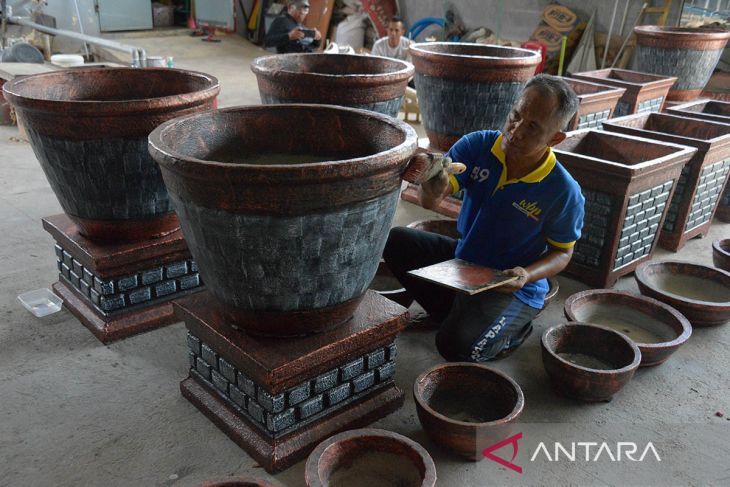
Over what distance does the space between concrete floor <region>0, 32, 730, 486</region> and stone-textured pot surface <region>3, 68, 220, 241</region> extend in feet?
1.51

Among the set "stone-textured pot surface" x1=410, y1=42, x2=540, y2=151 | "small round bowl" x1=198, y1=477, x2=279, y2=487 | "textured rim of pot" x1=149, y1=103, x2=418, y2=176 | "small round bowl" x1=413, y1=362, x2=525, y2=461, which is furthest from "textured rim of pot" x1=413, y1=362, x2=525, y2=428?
"stone-textured pot surface" x1=410, y1=42, x2=540, y2=151

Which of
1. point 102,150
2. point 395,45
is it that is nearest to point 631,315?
point 102,150

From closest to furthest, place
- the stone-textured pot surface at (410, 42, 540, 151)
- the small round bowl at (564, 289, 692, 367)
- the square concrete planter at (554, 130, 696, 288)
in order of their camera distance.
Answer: the small round bowl at (564, 289, 692, 367)
the square concrete planter at (554, 130, 696, 288)
the stone-textured pot surface at (410, 42, 540, 151)

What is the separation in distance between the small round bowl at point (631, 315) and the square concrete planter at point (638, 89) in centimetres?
225

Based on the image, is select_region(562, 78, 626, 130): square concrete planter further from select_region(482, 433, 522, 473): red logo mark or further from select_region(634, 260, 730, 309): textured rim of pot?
select_region(482, 433, 522, 473): red logo mark

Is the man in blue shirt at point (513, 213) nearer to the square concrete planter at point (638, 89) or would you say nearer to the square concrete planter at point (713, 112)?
the square concrete planter at point (713, 112)

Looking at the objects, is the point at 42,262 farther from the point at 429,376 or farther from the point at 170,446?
the point at 429,376

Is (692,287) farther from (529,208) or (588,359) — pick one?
(529,208)

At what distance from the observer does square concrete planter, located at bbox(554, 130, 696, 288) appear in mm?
2779

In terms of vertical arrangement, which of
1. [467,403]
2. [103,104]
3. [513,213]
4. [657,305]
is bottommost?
[467,403]

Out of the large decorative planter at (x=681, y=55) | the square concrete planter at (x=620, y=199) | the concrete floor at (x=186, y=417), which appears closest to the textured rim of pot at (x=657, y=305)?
the concrete floor at (x=186, y=417)

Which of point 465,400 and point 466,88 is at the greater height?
point 466,88

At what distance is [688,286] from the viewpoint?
2.86 meters

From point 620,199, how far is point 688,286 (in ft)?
1.77
